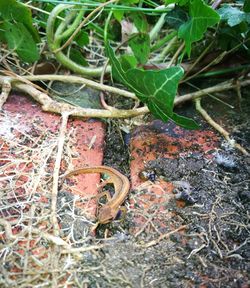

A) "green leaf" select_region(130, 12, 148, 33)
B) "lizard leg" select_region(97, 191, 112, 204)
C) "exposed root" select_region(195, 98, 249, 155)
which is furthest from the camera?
"green leaf" select_region(130, 12, 148, 33)

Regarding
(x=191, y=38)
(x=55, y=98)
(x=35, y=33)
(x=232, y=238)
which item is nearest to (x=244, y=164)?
(x=232, y=238)

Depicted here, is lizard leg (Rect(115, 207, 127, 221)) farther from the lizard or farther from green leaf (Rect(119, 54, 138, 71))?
green leaf (Rect(119, 54, 138, 71))

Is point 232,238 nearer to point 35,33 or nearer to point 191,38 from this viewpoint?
point 191,38

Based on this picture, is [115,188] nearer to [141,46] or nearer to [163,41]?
[141,46]

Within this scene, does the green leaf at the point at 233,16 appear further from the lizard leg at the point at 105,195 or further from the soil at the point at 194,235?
the lizard leg at the point at 105,195

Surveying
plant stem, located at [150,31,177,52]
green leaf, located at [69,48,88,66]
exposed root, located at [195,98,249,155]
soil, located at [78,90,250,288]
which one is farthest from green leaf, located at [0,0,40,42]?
exposed root, located at [195,98,249,155]
